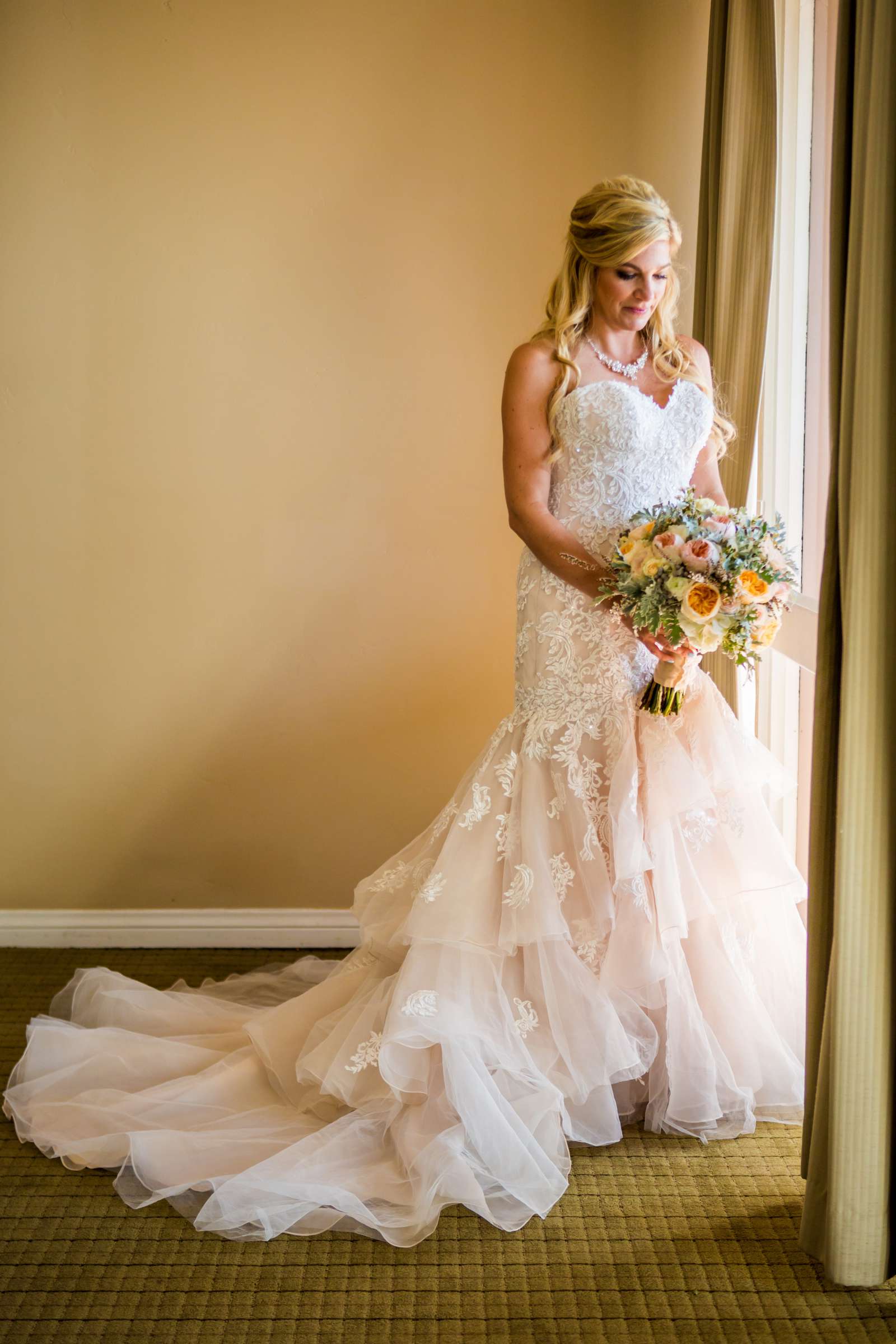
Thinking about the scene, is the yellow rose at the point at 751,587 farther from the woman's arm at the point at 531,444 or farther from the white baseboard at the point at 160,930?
the white baseboard at the point at 160,930

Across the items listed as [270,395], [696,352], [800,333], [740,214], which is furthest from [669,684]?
[270,395]

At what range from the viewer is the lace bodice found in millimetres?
2660

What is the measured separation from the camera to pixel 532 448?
2.71 meters

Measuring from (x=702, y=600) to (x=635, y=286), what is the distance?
0.83 m

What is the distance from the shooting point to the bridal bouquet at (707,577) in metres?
2.28

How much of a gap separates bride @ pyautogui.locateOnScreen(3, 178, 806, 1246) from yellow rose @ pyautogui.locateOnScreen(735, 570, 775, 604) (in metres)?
0.30

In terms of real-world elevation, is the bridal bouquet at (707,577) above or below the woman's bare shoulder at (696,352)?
below

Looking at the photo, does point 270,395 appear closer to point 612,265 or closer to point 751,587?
point 612,265

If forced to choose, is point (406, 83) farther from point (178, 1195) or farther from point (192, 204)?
point (178, 1195)

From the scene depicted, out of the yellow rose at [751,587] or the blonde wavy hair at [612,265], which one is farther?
the blonde wavy hair at [612,265]

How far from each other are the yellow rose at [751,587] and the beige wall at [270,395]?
1.54m

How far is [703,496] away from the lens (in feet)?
9.41

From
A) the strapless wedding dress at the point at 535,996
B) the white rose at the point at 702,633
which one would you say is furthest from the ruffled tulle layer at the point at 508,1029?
the white rose at the point at 702,633

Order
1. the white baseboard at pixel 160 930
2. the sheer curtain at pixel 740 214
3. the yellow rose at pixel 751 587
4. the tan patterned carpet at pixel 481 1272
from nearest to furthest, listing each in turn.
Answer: the tan patterned carpet at pixel 481 1272
the yellow rose at pixel 751 587
the sheer curtain at pixel 740 214
the white baseboard at pixel 160 930
